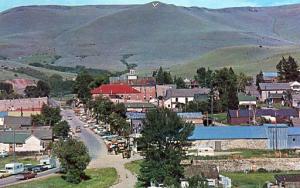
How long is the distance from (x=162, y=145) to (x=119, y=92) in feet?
124

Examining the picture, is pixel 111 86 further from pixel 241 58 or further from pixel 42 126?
pixel 241 58

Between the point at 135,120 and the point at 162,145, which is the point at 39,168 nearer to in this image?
the point at 162,145

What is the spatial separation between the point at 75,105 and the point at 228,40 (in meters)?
124

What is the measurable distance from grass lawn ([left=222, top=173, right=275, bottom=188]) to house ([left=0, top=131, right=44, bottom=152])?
13.6m

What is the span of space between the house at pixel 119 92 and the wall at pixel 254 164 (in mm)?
31530

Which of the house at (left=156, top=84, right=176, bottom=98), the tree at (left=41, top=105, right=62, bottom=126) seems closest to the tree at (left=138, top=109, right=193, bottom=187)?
the tree at (left=41, top=105, right=62, bottom=126)

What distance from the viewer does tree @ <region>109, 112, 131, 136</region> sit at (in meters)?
45.5

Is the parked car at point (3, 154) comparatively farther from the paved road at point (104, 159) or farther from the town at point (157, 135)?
the paved road at point (104, 159)

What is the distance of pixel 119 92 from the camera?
66250 millimetres

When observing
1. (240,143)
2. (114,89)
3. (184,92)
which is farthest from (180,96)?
(240,143)

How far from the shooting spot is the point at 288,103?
177 ft

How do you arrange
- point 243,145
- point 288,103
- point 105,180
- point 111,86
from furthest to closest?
1. point 111,86
2. point 288,103
3. point 243,145
4. point 105,180

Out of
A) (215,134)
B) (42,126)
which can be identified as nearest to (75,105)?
(42,126)

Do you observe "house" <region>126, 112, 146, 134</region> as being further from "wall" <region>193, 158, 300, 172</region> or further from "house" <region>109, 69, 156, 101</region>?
"house" <region>109, 69, 156, 101</region>
